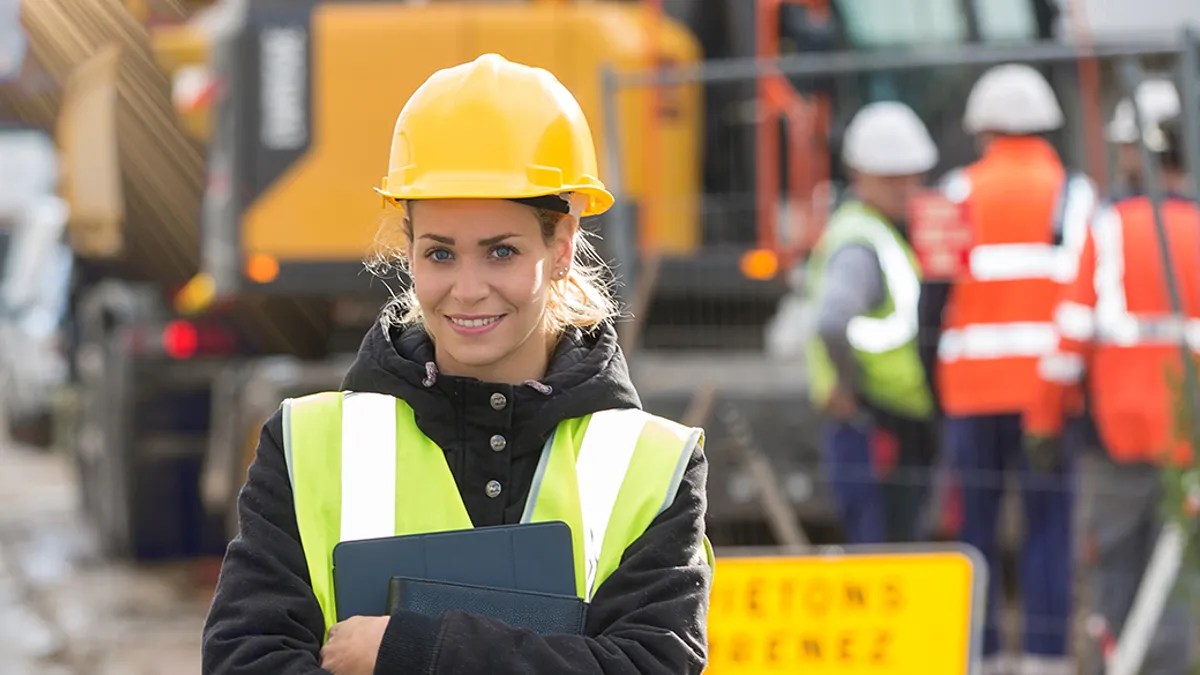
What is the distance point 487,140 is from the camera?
2602 mm

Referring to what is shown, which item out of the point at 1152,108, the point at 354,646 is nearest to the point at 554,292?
the point at 354,646

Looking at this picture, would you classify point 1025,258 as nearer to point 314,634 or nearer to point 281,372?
point 281,372

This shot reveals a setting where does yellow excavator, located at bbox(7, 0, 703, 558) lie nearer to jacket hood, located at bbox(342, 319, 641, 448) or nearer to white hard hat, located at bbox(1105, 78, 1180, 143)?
white hard hat, located at bbox(1105, 78, 1180, 143)

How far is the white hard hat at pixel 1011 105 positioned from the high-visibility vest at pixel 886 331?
570 millimetres

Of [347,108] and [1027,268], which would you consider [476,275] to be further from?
[347,108]

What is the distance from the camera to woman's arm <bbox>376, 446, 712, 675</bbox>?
2.45 meters

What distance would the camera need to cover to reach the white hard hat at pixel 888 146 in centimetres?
793

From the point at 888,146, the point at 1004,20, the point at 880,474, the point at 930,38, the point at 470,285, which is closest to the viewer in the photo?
the point at 470,285

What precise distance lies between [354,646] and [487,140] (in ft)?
2.25

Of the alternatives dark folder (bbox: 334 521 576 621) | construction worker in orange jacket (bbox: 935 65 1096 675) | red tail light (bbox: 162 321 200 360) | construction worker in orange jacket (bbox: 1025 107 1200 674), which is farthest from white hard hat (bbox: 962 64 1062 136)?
dark folder (bbox: 334 521 576 621)

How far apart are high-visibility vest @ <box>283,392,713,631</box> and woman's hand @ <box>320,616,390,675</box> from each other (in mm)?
70

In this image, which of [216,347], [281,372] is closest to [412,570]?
[281,372]

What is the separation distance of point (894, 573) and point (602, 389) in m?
2.84

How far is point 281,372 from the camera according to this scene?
31.5ft
